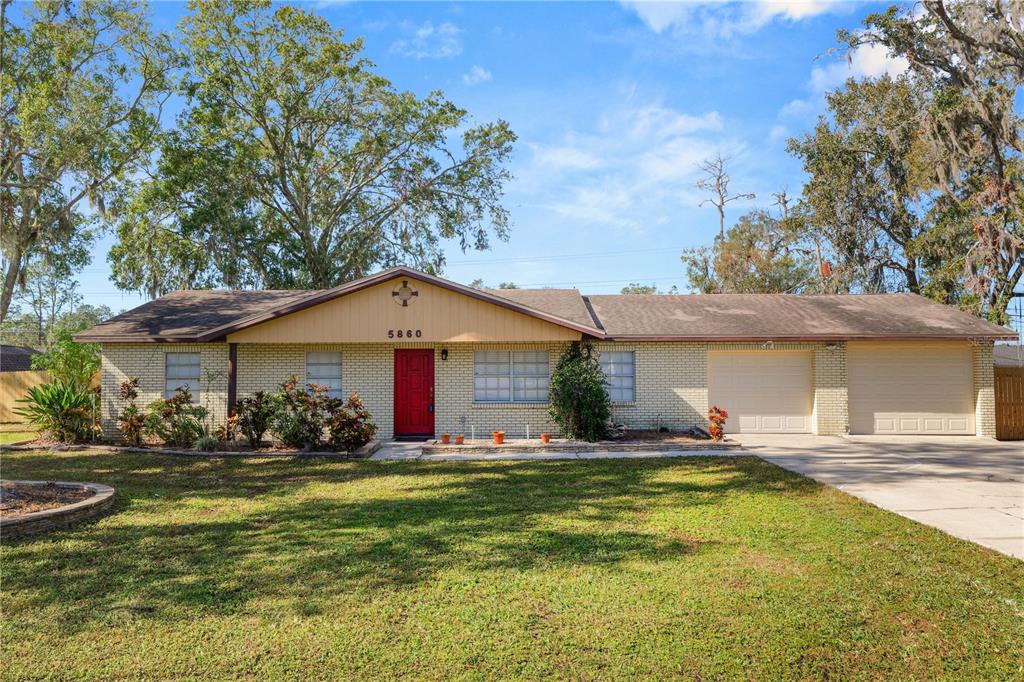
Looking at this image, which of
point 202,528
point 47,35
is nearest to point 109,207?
point 47,35

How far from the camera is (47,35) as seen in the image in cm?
1702

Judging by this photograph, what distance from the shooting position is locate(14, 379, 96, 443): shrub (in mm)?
14805

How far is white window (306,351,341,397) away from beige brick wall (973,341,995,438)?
A: 1716 cm

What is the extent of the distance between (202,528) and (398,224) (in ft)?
80.7

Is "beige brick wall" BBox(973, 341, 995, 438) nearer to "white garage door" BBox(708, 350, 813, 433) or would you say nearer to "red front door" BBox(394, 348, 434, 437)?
"white garage door" BBox(708, 350, 813, 433)

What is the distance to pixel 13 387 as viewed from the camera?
21.2 metres

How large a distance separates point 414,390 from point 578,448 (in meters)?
4.73

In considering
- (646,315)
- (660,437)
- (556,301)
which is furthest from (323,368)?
(646,315)

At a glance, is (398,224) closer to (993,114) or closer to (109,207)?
Answer: (109,207)

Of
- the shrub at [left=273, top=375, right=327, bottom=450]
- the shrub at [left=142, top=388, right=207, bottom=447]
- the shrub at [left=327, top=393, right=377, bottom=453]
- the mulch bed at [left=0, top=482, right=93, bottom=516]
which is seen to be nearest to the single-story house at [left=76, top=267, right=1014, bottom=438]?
the shrub at [left=142, top=388, right=207, bottom=447]

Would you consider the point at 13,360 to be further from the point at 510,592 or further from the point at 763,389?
the point at 510,592

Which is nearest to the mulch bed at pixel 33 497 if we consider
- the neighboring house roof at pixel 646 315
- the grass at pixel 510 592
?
the grass at pixel 510 592

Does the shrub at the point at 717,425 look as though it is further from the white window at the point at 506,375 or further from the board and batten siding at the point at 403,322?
the white window at the point at 506,375

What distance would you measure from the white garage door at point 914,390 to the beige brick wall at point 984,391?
15 centimetres
